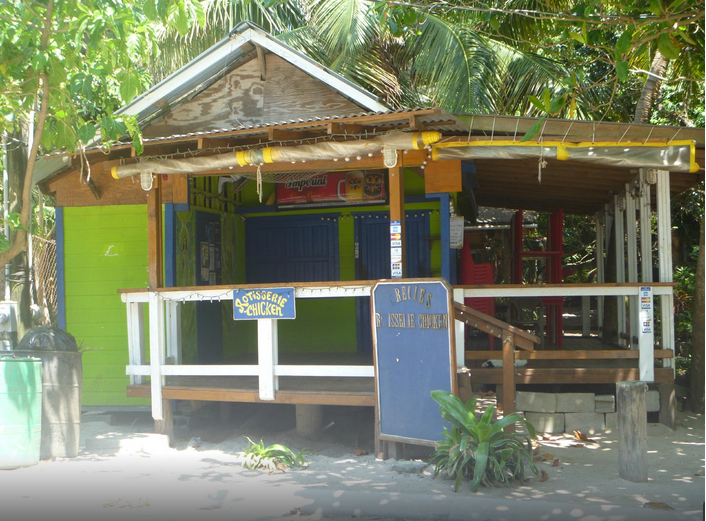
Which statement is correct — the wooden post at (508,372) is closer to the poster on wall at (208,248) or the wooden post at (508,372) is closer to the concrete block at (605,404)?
the concrete block at (605,404)

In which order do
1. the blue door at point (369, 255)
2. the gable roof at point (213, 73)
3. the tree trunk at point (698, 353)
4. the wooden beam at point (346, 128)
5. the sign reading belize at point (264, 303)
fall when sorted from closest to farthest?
the wooden beam at point (346, 128) → the sign reading belize at point (264, 303) → the gable roof at point (213, 73) → the tree trunk at point (698, 353) → the blue door at point (369, 255)

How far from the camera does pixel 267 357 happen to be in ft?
23.5

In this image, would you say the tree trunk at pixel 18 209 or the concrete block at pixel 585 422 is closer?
the concrete block at pixel 585 422

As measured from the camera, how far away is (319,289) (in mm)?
7035

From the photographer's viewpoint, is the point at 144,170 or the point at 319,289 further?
the point at 144,170

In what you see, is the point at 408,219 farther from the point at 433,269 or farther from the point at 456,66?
the point at 456,66

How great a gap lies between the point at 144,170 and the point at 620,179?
5.97 meters

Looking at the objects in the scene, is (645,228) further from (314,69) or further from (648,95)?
(314,69)

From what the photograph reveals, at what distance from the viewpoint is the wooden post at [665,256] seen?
745 cm

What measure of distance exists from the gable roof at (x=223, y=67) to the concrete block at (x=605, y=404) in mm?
4194

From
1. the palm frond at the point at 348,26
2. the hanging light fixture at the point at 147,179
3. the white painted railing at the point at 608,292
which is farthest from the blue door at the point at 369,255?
the palm frond at the point at 348,26

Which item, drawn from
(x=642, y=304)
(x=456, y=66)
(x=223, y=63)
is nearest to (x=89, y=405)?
(x=223, y=63)

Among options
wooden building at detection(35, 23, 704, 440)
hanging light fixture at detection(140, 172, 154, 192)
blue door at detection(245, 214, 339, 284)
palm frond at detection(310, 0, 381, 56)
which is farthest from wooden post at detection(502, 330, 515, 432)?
palm frond at detection(310, 0, 381, 56)

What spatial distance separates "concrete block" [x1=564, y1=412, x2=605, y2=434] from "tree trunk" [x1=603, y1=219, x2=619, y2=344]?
2.90 meters
